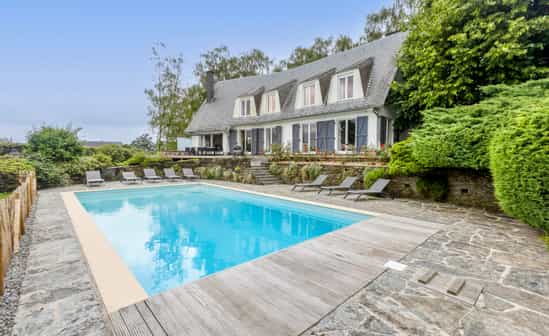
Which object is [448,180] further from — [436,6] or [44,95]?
[44,95]

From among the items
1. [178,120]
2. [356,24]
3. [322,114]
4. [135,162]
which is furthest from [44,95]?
[356,24]

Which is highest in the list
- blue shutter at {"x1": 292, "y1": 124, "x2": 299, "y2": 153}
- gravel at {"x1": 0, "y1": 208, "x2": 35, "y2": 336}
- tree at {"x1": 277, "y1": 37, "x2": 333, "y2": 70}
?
tree at {"x1": 277, "y1": 37, "x2": 333, "y2": 70}

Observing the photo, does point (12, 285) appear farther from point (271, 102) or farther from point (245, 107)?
point (245, 107)

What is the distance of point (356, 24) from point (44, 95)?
3053cm

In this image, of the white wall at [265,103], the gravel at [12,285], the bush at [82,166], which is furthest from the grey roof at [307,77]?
the gravel at [12,285]

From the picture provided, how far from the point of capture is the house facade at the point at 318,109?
12805 millimetres

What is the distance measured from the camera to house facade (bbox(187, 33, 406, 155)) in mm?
12805

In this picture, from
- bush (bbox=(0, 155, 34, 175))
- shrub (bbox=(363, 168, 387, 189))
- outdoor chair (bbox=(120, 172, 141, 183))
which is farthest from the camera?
outdoor chair (bbox=(120, 172, 141, 183))

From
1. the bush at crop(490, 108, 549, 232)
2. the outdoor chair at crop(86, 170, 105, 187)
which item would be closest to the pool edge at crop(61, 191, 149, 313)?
the bush at crop(490, 108, 549, 232)

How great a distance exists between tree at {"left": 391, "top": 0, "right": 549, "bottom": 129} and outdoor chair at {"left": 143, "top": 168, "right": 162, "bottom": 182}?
47.2ft

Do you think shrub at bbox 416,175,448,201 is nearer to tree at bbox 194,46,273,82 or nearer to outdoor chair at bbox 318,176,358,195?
outdoor chair at bbox 318,176,358,195

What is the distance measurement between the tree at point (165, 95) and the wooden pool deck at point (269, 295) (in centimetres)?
2584

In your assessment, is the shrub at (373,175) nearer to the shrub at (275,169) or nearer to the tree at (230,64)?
the shrub at (275,169)

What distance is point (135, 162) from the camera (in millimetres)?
16344
